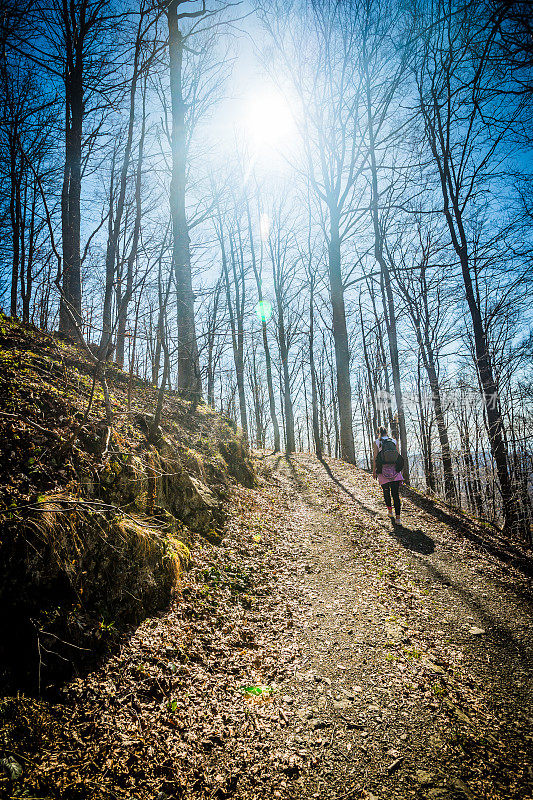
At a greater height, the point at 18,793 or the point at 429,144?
the point at 429,144

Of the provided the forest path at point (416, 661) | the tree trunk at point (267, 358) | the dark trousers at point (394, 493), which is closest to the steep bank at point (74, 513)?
the forest path at point (416, 661)

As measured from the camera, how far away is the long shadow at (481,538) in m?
6.37

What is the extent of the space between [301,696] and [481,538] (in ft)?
20.5

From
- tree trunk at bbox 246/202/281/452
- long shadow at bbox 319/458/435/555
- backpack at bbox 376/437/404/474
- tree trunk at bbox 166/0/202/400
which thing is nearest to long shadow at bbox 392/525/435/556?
long shadow at bbox 319/458/435/555

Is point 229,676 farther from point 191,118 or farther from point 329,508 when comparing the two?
point 191,118

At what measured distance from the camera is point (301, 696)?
3.29 m

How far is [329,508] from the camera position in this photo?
9.60 meters

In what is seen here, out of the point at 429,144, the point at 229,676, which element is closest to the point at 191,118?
the point at 429,144

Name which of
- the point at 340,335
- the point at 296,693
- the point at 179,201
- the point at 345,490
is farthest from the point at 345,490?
the point at 179,201

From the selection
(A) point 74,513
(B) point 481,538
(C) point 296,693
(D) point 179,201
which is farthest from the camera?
(D) point 179,201

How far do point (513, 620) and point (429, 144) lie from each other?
1216 cm

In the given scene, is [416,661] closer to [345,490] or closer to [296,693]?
[296,693]

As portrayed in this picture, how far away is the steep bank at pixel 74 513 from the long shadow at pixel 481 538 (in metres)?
5.95

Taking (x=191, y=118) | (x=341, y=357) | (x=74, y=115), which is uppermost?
(x=191, y=118)
